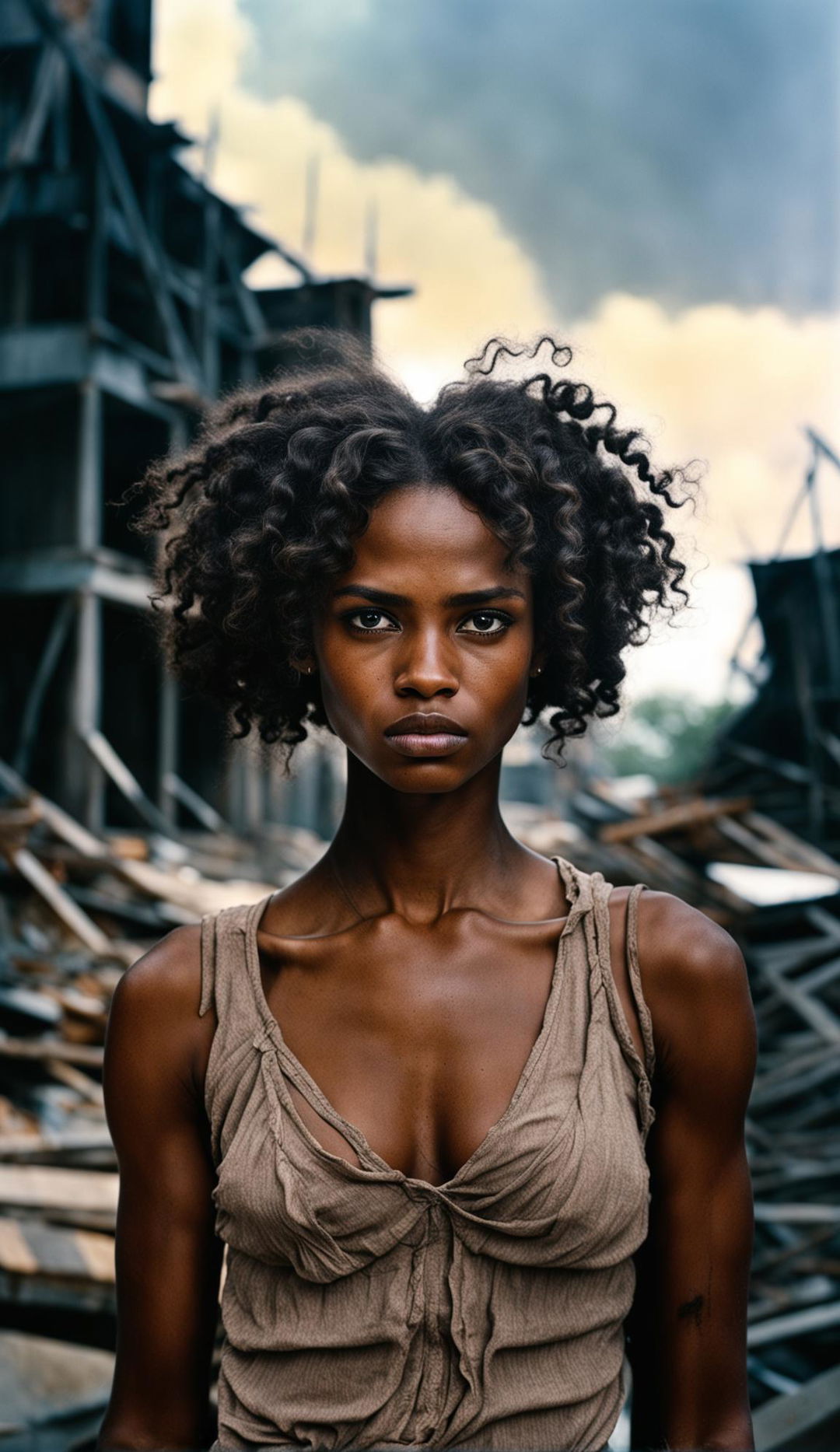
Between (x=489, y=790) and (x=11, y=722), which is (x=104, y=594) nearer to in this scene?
(x=11, y=722)

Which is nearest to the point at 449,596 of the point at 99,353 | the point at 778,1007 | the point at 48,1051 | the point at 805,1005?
the point at 48,1051

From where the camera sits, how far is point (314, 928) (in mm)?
1820

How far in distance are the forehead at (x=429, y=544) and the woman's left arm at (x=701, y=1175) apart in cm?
53

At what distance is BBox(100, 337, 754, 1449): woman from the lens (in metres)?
1.59

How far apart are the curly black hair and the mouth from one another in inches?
8.9

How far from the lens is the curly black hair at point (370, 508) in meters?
1.67

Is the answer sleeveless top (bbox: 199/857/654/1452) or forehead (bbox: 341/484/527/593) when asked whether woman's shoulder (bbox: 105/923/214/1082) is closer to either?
sleeveless top (bbox: 199/857/654/1452)

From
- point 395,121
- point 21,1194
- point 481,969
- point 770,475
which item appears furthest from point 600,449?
point 770,475

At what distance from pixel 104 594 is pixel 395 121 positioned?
6264 mm

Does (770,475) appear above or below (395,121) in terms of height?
below

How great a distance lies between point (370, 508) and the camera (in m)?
1.66

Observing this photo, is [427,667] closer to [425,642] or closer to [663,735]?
[425,642]

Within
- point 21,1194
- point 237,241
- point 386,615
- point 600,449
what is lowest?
point 21,1194

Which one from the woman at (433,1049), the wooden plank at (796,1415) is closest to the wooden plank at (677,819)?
the wooden plank at (796,1415)
